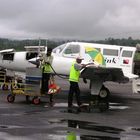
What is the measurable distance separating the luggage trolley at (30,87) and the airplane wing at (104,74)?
2.07 metres

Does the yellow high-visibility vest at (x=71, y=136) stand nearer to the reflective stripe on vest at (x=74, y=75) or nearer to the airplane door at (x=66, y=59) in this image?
the reflective stripe on vest at (x=74, y=75)

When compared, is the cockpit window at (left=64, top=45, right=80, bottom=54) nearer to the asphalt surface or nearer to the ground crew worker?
the ground crew worker

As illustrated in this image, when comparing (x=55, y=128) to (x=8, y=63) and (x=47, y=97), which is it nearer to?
(x=47, y=97)

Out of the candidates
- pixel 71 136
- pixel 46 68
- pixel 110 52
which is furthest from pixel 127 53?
pixel 71 136

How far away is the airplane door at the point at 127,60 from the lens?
2073cm

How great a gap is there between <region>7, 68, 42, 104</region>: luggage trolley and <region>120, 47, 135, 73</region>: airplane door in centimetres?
466

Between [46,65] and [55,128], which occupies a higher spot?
[46,65]

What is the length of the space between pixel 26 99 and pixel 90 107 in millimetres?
2734

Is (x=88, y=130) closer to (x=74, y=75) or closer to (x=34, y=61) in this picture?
(x=74, y=75)

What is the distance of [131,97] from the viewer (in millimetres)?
22141

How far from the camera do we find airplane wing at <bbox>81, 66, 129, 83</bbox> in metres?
18.4

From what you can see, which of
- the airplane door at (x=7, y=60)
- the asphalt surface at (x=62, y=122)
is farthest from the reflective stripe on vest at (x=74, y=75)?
the airplane door at (x=7, y=60)

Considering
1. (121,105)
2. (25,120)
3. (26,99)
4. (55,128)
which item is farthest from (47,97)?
(55,128)

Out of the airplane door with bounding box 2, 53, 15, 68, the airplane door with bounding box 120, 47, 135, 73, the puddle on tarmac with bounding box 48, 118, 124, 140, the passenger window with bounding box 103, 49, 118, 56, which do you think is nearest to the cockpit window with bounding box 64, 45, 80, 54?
the passenger window with bounding box 103, 49, 118, 56
